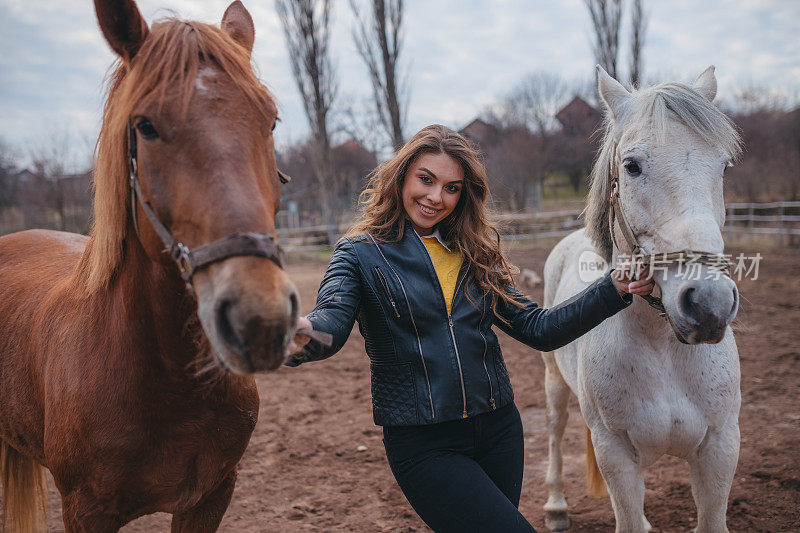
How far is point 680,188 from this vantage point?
5.34 feet

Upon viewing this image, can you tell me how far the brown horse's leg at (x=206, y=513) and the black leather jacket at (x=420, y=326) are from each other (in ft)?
2.55

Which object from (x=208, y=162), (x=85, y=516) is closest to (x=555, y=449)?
(x=85, y=516)

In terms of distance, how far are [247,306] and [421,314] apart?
814mm

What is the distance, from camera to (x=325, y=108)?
1795 centimetres

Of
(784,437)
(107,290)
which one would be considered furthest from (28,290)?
(784,437)

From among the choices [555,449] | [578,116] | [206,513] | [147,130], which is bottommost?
[555,449]

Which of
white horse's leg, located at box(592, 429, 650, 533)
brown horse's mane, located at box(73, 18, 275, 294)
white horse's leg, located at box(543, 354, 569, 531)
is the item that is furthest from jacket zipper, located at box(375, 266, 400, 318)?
white horse's leg, located at box(543, 354, 569, 531)

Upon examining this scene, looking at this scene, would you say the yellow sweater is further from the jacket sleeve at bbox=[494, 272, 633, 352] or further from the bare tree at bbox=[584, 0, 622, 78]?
the bare tree at bbox=[584, 0, 622, 78]

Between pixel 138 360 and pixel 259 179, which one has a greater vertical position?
pixel 259 179

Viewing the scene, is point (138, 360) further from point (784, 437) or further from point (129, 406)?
point (784, 437)

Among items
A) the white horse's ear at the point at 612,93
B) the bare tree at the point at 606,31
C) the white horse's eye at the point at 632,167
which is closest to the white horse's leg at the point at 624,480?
the white horse's eye at the point at 632,167

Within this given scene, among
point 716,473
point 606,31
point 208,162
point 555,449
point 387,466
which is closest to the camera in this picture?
point 208,162

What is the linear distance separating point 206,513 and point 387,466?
1959 millimetres

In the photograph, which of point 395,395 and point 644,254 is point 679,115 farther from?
point 395,395
